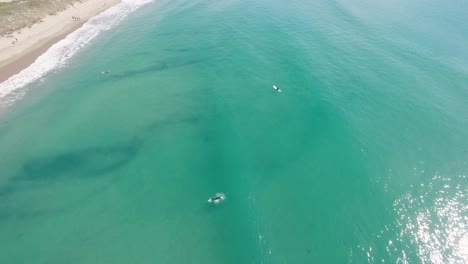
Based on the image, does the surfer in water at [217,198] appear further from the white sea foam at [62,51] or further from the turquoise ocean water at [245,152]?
the white sea foam at [62,51]

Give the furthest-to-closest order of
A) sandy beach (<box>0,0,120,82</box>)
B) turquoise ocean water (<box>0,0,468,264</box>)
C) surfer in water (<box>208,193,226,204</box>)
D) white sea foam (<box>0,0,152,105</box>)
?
sandy beach (<box>0,0,120,82</box>)
white sea foam (<box>0,0,152,105</box>)
surfer in water (<box>208,193,226,204</box>)
turquoise ocean water (<box>0,0,468,264</box>)

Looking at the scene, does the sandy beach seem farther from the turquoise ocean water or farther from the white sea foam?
the turquoise ocean water

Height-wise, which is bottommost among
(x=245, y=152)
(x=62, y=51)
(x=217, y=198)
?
(x=217, y=198)

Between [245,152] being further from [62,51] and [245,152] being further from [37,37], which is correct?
[37,37]

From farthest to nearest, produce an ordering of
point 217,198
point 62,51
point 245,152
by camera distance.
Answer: point 62,51 < point 245,152 < point 217,198

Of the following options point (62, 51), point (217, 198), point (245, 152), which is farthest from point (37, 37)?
point (217, 198)

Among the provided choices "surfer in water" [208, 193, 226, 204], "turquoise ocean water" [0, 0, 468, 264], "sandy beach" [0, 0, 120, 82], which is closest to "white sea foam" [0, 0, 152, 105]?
"sandy beach" [0, 0, 120, 82]
